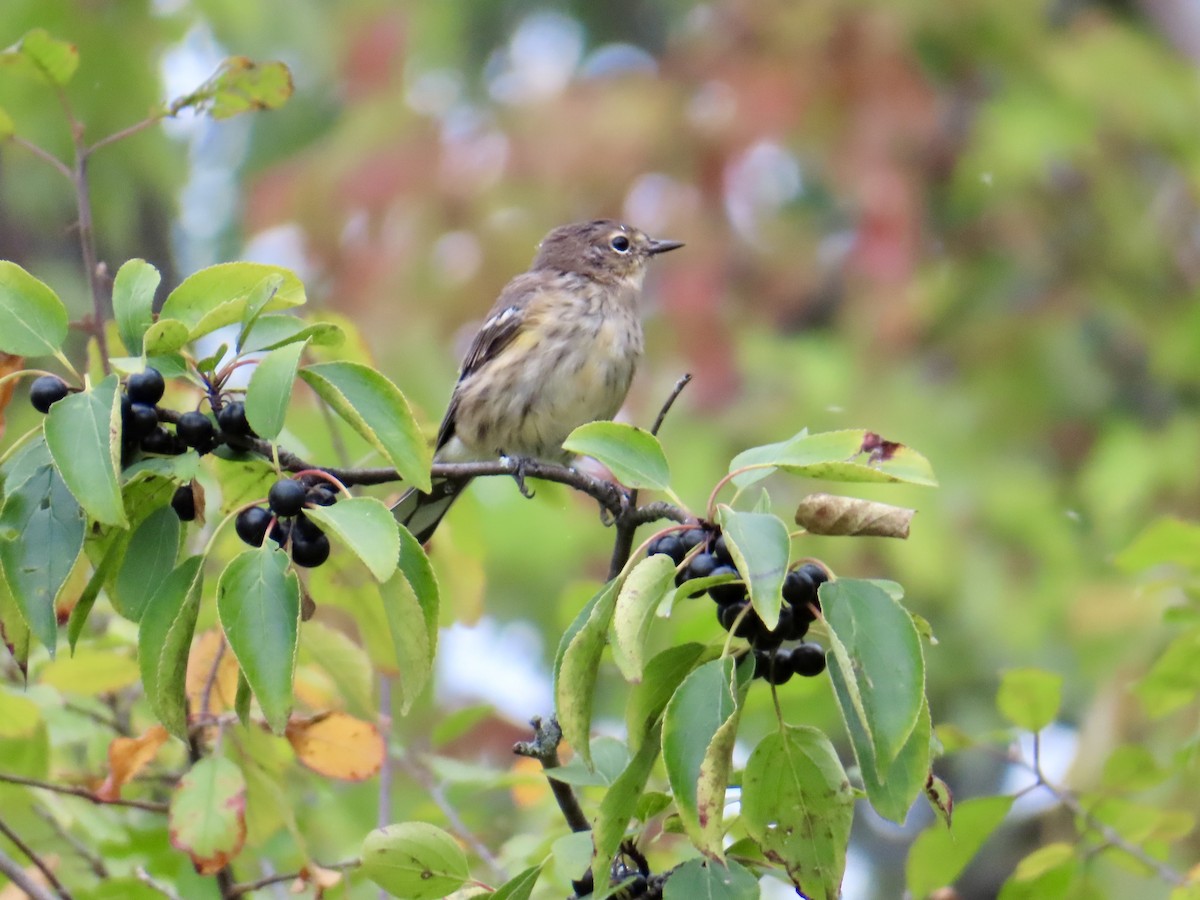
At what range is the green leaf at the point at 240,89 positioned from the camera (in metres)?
3.05

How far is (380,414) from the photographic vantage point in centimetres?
208

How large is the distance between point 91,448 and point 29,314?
12.5 inches

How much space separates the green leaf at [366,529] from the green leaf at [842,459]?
0.51 metres

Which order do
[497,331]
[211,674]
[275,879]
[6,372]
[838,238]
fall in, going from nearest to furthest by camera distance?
[6,372] < [275,879] < [211,674] < [497,331] < [838,238]

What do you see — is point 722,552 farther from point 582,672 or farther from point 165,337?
point 165,337

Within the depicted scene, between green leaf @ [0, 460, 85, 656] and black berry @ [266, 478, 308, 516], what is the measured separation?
264 millimetres

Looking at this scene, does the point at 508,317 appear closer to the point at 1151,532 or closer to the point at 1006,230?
the point at 1151,532

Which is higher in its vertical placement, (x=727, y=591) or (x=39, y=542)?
(x=39, y=542)

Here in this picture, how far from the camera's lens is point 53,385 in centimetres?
212

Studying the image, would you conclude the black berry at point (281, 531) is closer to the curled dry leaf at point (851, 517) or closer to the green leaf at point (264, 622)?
the green leaf at point (264, 622)

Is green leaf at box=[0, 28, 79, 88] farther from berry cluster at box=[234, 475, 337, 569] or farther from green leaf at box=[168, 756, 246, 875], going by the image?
green leaf at box=[168, 756, 246, 875]

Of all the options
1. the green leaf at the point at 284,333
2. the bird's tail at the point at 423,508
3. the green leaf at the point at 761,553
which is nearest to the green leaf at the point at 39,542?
the green leaf at the point at 284,333

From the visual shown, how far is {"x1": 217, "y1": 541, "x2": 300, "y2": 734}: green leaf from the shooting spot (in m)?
1.86

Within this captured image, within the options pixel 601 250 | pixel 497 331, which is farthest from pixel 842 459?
pixel 601 250
